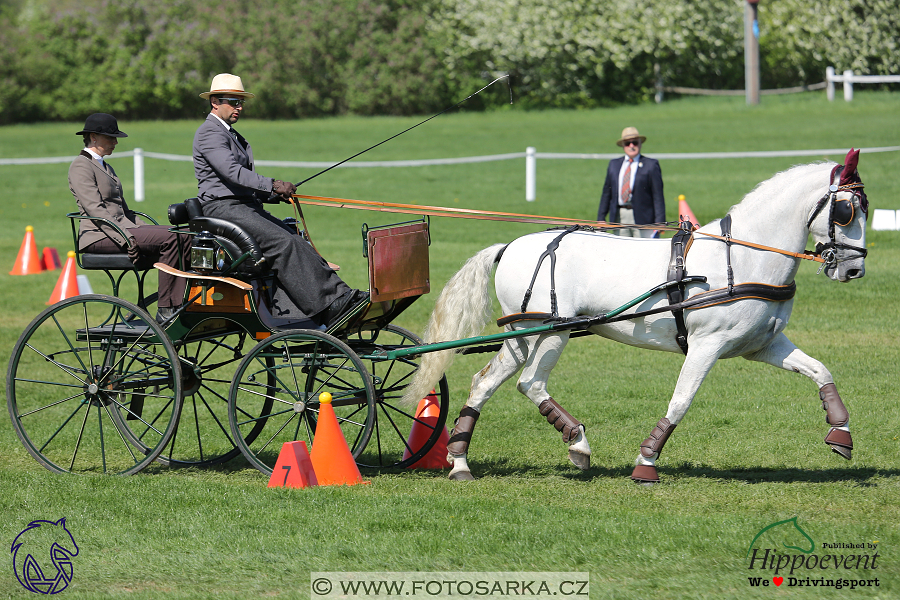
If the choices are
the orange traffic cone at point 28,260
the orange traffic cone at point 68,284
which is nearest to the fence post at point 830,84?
the orange traffic cone at point 28,260

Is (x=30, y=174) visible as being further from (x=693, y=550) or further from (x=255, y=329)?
(x=693, y=550)

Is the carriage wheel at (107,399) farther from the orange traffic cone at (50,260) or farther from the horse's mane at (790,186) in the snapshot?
the orange traffic cone at (50,260)

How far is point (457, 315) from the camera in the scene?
6.90 meters

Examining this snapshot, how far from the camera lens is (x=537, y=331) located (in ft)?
21.4

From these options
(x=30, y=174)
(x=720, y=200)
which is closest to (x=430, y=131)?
(x=30, y=174)

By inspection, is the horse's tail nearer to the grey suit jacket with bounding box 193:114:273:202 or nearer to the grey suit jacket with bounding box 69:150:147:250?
the grey suit jacket with bounding box 193:114:273:202

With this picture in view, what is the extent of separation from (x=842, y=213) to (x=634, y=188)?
666 centimetres

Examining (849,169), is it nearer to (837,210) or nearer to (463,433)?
(837,210)

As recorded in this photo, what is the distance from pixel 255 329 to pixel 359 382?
278 centimetres

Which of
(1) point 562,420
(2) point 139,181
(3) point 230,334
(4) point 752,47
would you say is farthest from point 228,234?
(4) point 752,47

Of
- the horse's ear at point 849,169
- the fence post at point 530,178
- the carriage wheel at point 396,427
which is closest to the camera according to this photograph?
the horse's ear at point 849,169

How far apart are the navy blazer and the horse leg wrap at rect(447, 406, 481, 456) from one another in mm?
6311

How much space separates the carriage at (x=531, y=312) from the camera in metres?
6.26

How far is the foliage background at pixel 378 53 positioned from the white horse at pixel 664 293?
3530 cm
